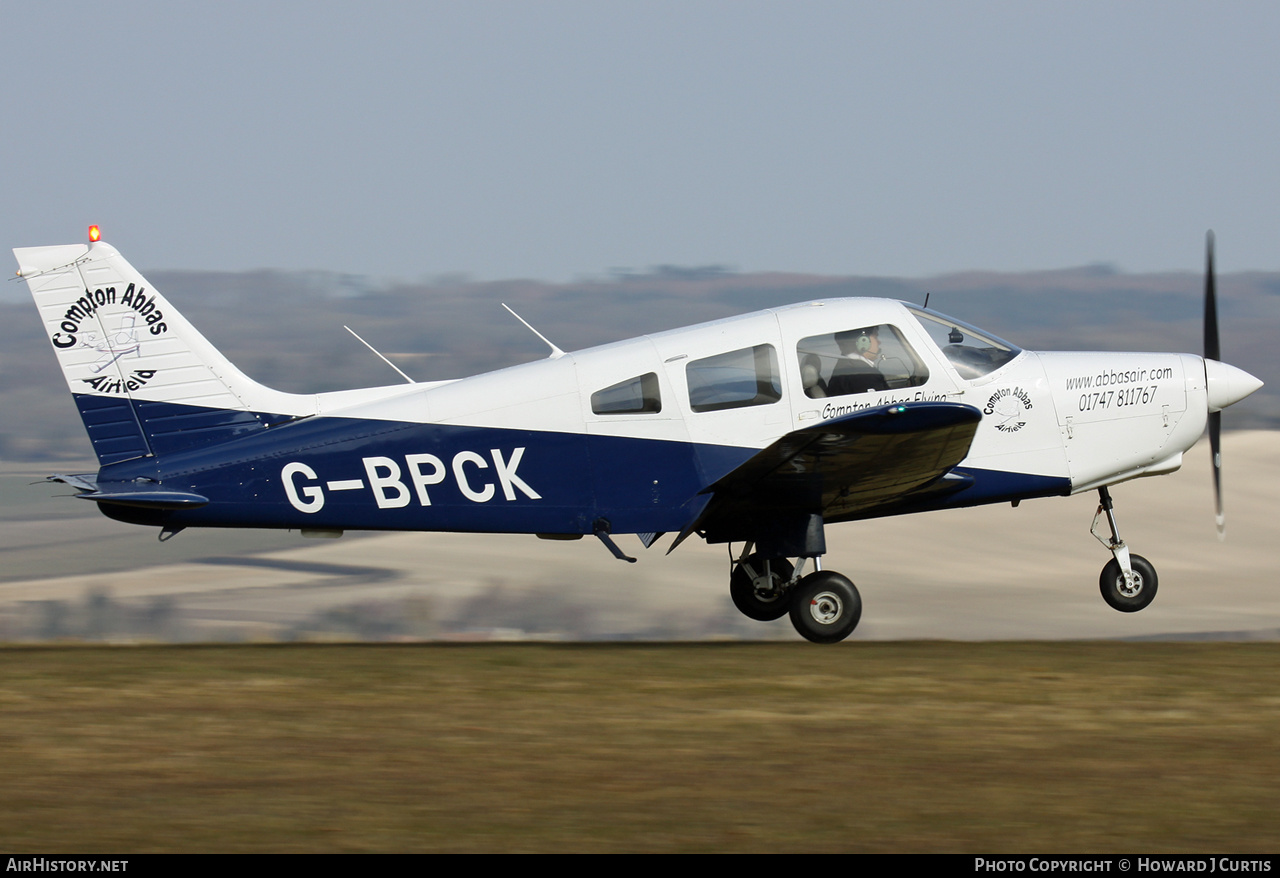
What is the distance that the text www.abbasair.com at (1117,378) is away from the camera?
10062mm

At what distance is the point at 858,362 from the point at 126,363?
5.36 m

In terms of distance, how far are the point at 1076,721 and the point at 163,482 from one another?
21.0ft

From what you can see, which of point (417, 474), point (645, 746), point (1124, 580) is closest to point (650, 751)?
point (645, 746)

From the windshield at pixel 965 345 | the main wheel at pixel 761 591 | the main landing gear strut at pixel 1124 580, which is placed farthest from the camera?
the main wheel at pixel 761 591

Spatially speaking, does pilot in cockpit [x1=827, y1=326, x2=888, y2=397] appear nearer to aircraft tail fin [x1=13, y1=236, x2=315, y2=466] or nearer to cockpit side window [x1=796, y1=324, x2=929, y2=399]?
cockpit side window [x1=796, y1=324, x2=929, y2=399]

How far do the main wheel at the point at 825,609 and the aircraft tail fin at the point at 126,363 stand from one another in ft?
13.0

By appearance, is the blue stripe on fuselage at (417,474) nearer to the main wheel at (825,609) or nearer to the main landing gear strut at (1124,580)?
the main wheel at (825,609)

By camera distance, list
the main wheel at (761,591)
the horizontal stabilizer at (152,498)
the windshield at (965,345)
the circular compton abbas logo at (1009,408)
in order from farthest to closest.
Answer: the main wheel at (761,591) < the circular compton abbas logo at (1009,408) < the windshield at (965,345) < the horizontal stabilizer at (152,498)

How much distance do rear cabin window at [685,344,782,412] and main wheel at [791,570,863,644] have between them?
4.70 ft

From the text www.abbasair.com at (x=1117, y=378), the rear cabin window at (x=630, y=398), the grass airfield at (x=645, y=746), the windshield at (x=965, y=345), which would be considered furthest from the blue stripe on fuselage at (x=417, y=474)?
the text www.abbasair.com at (x=1117, y=378)

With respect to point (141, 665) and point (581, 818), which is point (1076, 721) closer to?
point (581, 818)

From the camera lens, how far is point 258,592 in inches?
1166

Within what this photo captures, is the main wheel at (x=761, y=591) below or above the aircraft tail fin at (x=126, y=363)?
below

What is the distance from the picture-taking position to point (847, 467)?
9.12 metres
